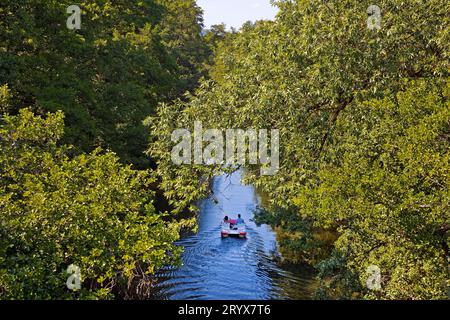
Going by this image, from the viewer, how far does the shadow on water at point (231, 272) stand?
22.3 metres

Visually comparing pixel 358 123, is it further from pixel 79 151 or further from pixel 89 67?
pixel 89 67

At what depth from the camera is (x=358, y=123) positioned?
13.6 m

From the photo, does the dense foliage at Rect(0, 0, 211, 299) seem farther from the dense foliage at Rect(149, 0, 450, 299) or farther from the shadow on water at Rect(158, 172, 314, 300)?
the dense foliage at Rect(149, 0, 450, 299)

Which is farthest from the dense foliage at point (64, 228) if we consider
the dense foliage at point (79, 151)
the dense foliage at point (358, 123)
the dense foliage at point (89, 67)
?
the dense foliage at point (89, 67)

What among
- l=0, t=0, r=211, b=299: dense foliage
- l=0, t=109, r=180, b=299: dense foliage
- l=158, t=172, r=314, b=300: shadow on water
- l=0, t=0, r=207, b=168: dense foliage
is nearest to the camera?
l=0, t=109, r=180, b=299: dense foliage

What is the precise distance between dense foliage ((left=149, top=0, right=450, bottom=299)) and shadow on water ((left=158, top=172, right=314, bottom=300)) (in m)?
4.43

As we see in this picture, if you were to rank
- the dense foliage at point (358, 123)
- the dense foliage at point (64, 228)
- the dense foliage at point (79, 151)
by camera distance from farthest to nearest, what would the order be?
the dense foliage at point (358, 123) < the dense foliage at point (79, 151) < the dense foliage at point (64, 228)

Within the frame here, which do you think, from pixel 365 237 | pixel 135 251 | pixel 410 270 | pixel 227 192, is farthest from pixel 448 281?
pixel 227 192

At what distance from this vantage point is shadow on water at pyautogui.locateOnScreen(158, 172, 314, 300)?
2233 cm

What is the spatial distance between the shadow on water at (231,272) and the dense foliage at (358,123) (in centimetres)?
443

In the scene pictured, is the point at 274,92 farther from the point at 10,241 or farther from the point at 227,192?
the point at 227,192

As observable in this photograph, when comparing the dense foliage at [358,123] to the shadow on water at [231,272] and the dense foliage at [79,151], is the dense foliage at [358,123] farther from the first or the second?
the shadow on water at [231,272]

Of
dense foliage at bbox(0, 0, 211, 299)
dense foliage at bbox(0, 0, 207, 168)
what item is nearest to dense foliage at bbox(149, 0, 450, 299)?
dense foliage at bbox(0, 0, 211, 299)
